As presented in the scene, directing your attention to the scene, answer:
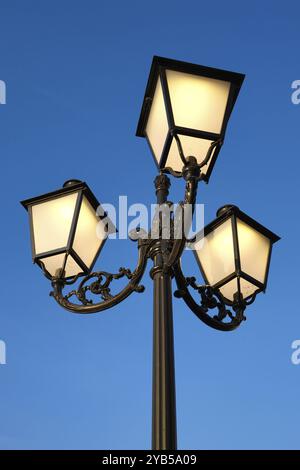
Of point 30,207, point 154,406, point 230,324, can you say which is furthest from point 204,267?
point 154,406

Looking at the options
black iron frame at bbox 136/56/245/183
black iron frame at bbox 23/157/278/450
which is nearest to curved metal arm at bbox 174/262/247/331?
black iron frame at bbox 23/157/278/450

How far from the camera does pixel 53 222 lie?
5.34 m

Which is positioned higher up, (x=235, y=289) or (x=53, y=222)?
(x=53, y=222)

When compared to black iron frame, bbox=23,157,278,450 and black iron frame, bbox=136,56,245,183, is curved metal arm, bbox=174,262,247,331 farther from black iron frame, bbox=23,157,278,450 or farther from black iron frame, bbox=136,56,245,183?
black iron frame, bbox=136,56,245,183

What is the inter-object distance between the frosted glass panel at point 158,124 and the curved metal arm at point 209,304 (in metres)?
0.85

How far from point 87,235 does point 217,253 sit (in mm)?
1023

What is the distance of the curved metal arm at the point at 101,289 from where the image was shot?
15.8 feet

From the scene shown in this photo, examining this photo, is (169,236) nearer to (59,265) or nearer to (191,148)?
(191,148)

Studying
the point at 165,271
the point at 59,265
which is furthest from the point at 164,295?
the point at 59,265

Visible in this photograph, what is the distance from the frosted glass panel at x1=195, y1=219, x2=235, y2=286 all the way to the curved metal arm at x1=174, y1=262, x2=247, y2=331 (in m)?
0.20

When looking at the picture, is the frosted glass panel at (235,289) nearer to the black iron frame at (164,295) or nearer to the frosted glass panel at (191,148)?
the black iron frame at (164,295)

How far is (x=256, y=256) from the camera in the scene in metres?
5.48
